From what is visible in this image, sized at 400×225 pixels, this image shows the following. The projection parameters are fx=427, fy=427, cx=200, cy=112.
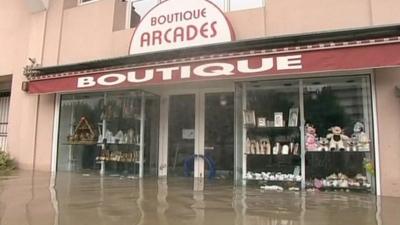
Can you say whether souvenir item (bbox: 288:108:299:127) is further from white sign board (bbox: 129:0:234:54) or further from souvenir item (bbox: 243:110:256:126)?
white sign board (bbox: 129:0:234:54)

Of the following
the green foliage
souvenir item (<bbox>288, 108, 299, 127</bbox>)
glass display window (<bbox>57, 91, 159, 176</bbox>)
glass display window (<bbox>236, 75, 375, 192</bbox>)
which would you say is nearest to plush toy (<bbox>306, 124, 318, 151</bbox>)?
glass display window (<bbox>236, 75, 375, 192</bbox>)

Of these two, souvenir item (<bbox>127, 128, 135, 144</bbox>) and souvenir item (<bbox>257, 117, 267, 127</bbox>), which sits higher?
souvenir item (<bbox>257, 117, 267, 127</bbox>)

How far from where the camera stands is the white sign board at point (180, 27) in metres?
10.2

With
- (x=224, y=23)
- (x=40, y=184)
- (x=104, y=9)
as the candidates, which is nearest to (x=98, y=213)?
(x=40, y=184)

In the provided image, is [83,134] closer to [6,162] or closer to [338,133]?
[6,162]

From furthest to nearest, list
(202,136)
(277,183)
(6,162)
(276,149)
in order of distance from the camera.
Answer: (6,162), (202,136), (276,149), (277,183)

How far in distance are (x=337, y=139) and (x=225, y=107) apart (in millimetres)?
3216

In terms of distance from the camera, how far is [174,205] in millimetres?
7059

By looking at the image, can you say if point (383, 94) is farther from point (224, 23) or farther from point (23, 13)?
point (23, 13)

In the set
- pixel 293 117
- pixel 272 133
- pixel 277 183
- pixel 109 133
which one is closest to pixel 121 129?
pixel 109 133

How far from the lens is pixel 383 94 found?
29.2ft

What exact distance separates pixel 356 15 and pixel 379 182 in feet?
11.8

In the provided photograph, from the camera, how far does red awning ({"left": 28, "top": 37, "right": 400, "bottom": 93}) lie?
802 centimetres

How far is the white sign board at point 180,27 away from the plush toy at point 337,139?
3159 millimetres
